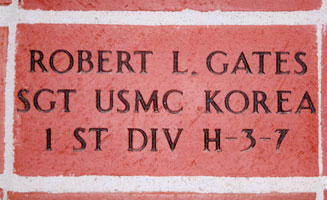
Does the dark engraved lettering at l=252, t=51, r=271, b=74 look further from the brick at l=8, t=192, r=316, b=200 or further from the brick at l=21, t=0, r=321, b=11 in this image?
the brick at l=8, t=192, r=316, b=200

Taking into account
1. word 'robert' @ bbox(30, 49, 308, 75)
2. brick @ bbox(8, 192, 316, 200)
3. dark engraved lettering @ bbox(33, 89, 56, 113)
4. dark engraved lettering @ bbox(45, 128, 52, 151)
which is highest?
word 'robert' @ bbox(30, 49, 308, 75)

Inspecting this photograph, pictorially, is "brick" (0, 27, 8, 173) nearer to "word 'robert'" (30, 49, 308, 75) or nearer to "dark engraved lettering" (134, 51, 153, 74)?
"word 'robert'" (30, 49, 308, 75)

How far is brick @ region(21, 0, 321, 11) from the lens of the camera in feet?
1.33

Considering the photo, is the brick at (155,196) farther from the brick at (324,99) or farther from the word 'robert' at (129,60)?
the word 'robert' at (129,60)

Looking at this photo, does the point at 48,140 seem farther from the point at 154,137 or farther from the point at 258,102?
the point at 258,102

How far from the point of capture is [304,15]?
0.40m

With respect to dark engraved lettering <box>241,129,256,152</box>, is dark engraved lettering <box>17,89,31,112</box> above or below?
above

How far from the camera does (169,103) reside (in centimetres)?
40

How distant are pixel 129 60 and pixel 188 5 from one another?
13 centimetres

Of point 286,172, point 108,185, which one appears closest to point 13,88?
point 108,185

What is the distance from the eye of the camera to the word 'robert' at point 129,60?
40 cm

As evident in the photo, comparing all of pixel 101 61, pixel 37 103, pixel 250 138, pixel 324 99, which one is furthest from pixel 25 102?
pixel 324 99

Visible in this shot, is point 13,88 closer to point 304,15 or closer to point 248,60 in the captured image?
point 248,60

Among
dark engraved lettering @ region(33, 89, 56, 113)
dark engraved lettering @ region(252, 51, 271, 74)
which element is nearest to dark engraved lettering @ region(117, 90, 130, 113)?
dark engraved lettering @ region(33, 89, 56, 113)
